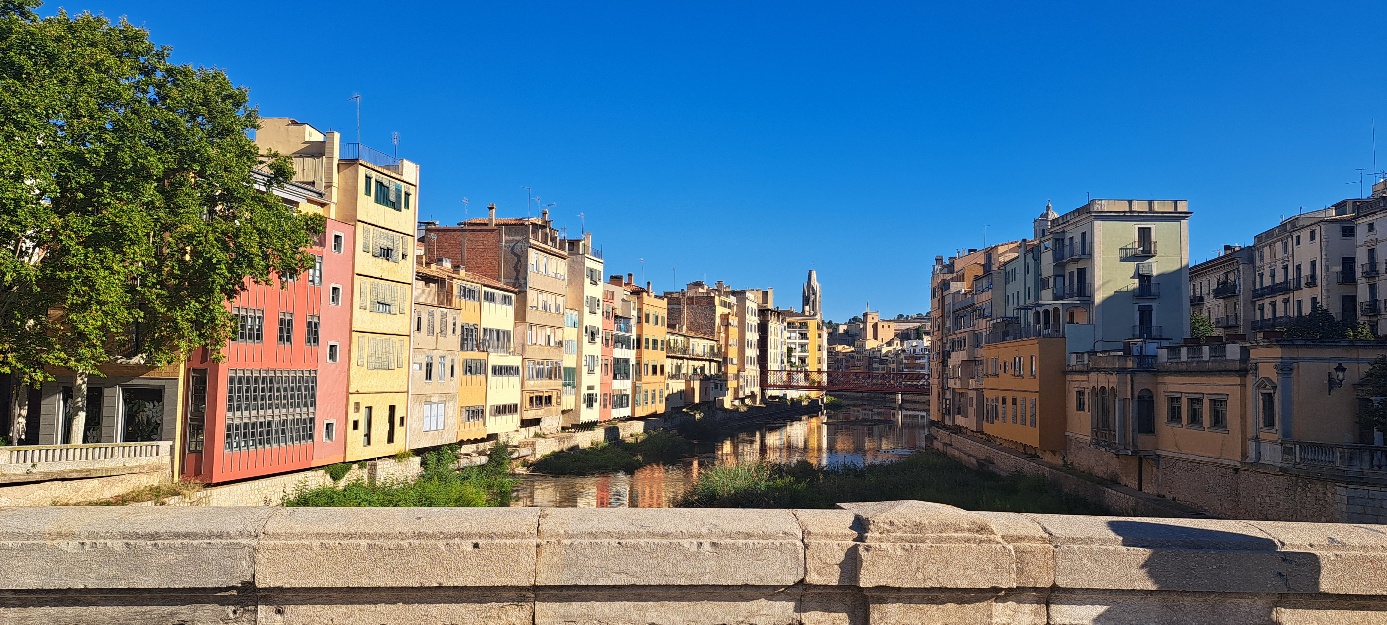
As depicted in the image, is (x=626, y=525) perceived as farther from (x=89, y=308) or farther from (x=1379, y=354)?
(x=1379, y=354)

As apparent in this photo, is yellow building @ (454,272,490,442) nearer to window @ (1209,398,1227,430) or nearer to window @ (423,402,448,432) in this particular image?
window @ (423,402,448,432)

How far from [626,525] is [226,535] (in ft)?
5.88

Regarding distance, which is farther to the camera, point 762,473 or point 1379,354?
point 762,473

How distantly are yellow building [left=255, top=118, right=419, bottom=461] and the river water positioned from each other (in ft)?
22.9

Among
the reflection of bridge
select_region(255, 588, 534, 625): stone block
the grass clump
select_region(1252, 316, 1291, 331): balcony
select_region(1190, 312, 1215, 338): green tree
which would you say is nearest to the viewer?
select_region(255, 588, 534, 625): stone block

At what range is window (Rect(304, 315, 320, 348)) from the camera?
33.3m

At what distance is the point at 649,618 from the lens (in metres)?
4.30

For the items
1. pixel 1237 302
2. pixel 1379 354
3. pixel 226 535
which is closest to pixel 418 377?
pixel 1379 354

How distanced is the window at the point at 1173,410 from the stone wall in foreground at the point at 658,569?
32.4 m

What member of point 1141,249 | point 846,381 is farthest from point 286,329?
point 846,381

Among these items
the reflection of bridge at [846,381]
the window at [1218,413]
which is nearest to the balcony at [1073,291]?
the window at [1218,413]

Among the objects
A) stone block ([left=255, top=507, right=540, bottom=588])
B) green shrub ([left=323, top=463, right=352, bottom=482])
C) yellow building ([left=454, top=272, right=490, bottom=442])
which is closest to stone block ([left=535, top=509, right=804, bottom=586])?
stone block ([left=255, top=507, right=540, bottom=588])

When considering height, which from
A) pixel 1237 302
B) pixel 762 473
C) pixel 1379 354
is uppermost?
pixel 1237 302

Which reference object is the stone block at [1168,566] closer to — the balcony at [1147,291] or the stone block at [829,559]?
the stone block at [829,559]
